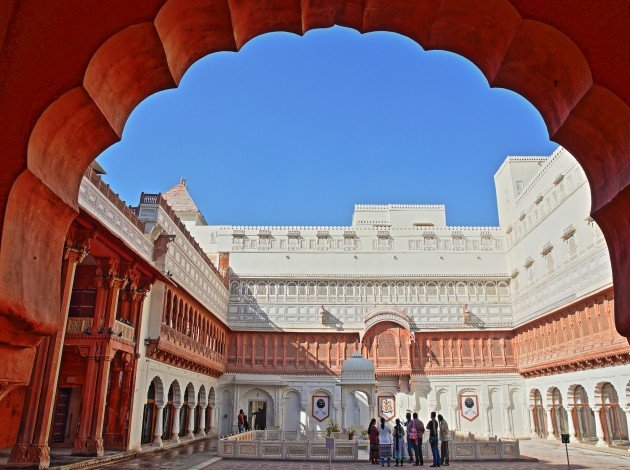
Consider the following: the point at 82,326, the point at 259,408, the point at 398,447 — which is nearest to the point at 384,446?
the point at 398,447

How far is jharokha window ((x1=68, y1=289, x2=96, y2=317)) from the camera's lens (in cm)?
1547

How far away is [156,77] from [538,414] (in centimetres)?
2808

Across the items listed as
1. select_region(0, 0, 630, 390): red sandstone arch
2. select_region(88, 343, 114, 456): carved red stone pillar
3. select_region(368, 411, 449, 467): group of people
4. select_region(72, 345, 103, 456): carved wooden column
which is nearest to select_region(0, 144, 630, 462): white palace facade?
select_region(88, 343, 114, 456): carved red stone pillar

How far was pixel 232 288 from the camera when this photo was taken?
29.2 metres

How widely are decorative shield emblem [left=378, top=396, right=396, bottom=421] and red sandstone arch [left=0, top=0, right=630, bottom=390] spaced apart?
25.6 meters

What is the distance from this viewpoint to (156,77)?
3.30 metres

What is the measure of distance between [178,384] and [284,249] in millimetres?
11829

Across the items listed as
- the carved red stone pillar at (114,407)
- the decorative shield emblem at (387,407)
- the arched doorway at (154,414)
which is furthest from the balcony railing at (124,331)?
the decorative shield emblem at (387,407)

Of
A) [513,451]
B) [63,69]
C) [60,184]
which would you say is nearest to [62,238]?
[60,184]

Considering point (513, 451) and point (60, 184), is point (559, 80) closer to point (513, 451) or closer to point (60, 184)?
point (60, 184)

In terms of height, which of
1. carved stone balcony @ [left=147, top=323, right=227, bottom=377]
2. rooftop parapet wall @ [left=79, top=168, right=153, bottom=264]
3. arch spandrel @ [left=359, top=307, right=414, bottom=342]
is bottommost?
carved stone balcony @ [left=147, top=323, right=227, bottom=377]

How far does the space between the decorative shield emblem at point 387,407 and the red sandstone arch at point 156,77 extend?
2557cm

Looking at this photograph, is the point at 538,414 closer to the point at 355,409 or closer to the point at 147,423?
the point at 355,409

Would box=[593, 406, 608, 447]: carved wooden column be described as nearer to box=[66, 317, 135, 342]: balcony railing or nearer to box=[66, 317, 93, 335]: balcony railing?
box=[66, 317, 135, 342]: balcony railing
